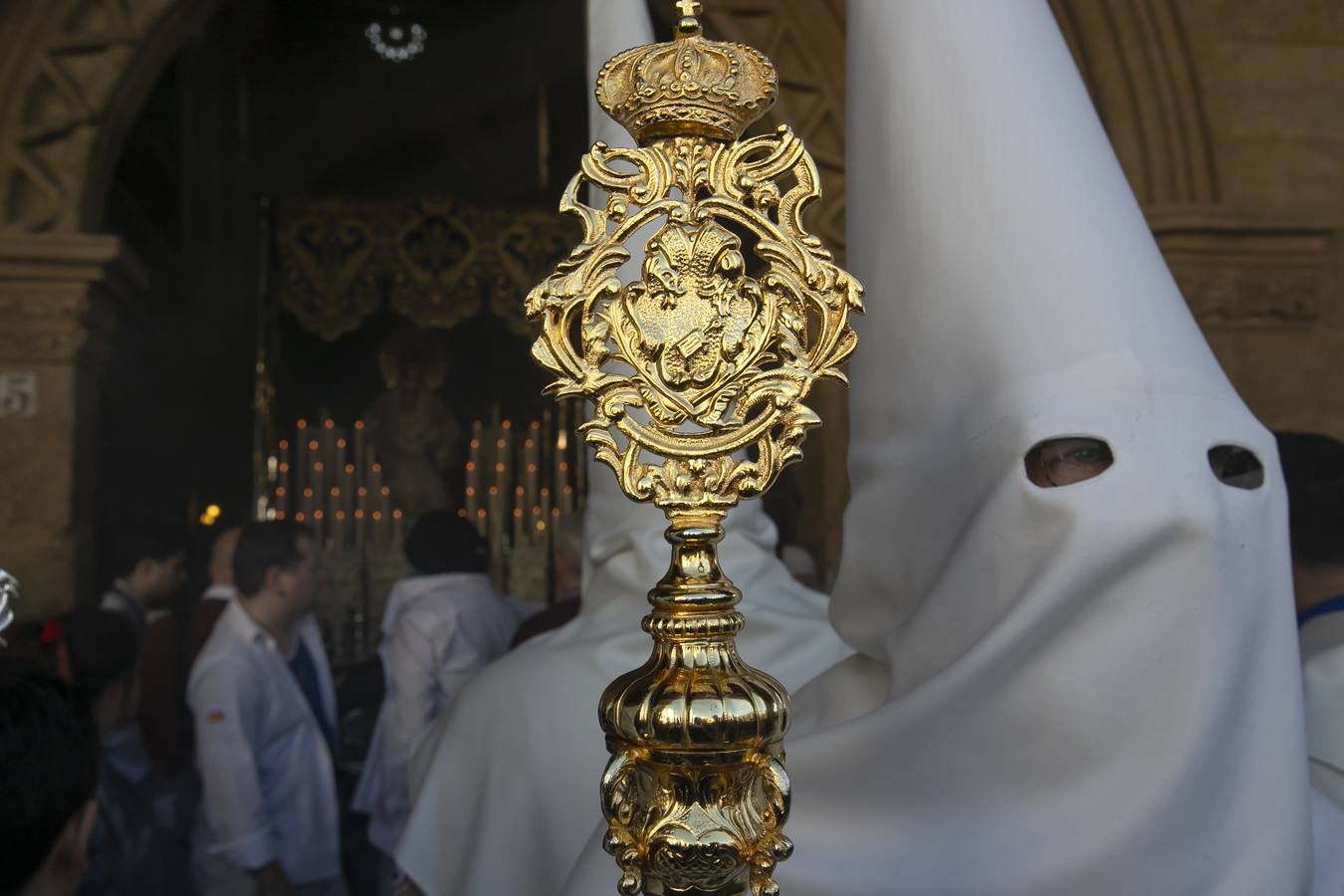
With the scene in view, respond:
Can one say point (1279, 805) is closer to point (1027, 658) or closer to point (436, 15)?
point (1027, 658)

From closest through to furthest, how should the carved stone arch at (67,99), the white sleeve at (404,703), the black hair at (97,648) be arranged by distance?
the black hair at (97,648), the white sleeve at (404,703), the carved stone arch at (67,99)

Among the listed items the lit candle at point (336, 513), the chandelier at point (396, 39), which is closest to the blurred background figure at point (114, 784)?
the lit candle at point (336, 513)

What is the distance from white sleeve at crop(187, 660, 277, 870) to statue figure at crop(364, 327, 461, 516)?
3.36 meters

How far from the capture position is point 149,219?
5844 millimetres

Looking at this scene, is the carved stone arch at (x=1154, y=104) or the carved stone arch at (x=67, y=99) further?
the carved stone arch at (x=1154, y=104)

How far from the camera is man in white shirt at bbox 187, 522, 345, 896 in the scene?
3127 millimetres

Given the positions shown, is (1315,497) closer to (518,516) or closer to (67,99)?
(67,99)

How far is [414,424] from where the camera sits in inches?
262

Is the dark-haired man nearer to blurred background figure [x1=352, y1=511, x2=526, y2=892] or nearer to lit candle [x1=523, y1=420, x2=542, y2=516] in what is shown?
blurred background figure [x1=352, y1=511, x2=526, y2=892]

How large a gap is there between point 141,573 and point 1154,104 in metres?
3.51

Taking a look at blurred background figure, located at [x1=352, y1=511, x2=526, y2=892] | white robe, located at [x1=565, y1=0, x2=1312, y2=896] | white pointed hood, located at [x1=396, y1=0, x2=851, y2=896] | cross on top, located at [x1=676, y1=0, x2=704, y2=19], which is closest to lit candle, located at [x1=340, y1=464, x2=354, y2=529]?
blurred background figure, located at [x1=352, y1=511, x2=526, y2=892]

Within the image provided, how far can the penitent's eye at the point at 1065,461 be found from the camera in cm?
114

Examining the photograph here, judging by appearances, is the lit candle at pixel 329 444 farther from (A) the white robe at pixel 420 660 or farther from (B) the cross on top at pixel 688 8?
(B) the cross on top at pixel 688 8

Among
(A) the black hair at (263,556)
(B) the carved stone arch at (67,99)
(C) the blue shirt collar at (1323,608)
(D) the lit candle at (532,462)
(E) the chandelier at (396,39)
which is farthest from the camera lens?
(E) the chandelier at (396,39)
